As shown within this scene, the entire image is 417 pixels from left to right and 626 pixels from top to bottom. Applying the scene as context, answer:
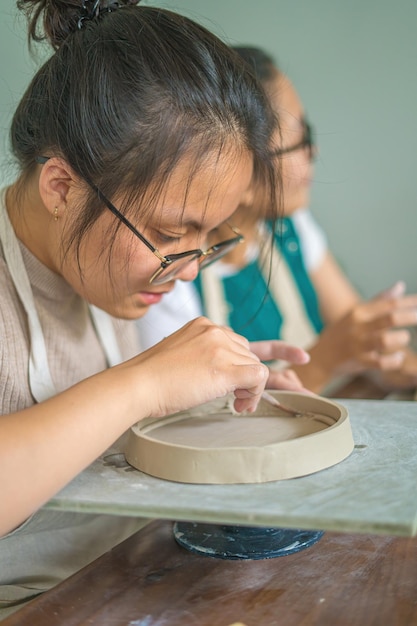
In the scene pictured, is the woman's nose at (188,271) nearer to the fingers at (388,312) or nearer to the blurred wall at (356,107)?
the fingers at (388,312)

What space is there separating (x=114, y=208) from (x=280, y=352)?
435 millimetres

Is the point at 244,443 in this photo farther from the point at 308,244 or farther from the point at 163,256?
the point at 308,244

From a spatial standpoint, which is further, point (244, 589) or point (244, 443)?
point (244, 443)

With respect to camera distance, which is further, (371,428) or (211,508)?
(371,428)

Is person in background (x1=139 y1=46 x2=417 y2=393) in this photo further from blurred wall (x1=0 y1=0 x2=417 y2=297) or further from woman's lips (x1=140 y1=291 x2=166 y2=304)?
blurred wall (x1=0 y1=0 x2=417 y2=297)

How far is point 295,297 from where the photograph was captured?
2578 mm

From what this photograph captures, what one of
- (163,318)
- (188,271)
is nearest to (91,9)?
(188,271)

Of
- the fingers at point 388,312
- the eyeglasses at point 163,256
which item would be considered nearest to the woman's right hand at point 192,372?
the eyeglasses at point 163,256

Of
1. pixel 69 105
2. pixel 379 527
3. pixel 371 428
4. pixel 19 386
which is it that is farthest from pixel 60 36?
pixel 379 527

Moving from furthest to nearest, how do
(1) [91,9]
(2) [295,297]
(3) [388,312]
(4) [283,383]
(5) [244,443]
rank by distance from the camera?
1. (2) [295,297]
2. (3) [388,312]
3. (4) [283,383]
4. (1) [91,9]
5. (5) [244,443]

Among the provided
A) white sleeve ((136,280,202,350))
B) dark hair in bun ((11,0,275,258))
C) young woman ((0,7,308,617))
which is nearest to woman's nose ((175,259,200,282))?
young woman ((0,7,308,617))

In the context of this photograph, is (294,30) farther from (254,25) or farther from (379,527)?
(379,527)

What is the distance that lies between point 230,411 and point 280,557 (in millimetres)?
273

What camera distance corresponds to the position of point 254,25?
3.13m
